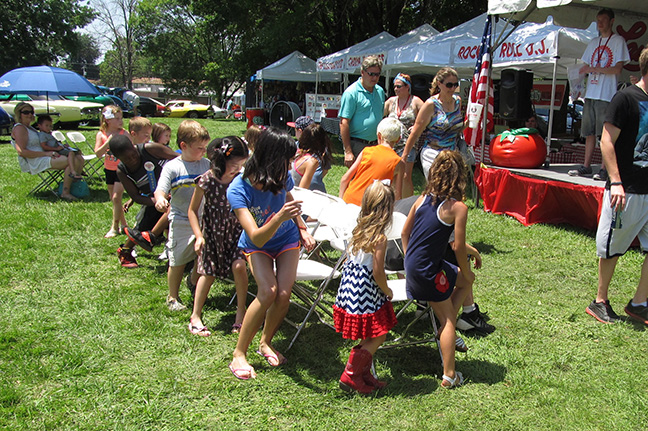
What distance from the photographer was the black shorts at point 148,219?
4867mm

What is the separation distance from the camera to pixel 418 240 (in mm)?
2941

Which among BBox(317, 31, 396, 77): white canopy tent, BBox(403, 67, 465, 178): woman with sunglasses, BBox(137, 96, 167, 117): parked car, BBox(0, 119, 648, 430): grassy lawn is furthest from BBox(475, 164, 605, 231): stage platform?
BBox(137, 96, 167, 117): parked car

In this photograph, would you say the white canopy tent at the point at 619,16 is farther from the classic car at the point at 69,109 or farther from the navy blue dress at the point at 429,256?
the classic car at the point at 69,109

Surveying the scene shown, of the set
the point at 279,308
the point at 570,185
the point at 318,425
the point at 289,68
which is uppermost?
the point at 289,68

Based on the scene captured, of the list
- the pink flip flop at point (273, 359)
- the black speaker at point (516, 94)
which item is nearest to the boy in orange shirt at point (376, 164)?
the pink flip flop at point (273, 359)

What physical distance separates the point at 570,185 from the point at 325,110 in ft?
36.1

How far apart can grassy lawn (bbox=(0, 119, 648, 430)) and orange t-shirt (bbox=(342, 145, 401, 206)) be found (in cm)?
105

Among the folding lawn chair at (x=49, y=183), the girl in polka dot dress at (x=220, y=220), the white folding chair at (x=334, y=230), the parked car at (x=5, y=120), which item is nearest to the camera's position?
the white folding chair at (x=334, y=230)

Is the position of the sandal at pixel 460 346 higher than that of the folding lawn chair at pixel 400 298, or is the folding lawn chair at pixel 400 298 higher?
the folding lawn chair at pixel 400 298

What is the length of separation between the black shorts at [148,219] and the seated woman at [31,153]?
3520mm

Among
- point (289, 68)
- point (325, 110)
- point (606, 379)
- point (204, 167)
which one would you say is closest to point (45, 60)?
point (289, 68)

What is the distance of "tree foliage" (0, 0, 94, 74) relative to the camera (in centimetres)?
3244

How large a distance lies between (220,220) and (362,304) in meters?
1.20

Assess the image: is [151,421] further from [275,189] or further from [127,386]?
[275,189]
